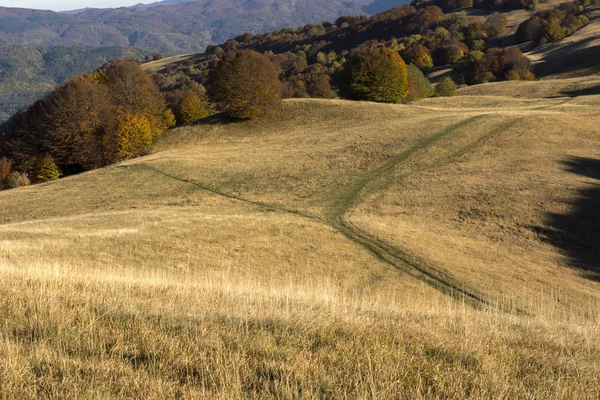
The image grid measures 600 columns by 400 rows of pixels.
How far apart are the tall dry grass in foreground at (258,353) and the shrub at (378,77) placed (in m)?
71.6

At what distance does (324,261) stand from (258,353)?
18467 mm

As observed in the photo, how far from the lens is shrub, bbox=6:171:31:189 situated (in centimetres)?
6586

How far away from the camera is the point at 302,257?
2452cm

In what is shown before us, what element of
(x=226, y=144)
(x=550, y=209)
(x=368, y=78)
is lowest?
(x=550, y=209)

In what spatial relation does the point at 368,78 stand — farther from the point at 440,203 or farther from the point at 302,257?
the point at 302,257

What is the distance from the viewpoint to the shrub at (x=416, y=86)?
81875 millimetres

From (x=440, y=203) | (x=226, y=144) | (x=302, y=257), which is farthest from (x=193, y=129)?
(x=302, y=257)

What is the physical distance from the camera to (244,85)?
70.1m

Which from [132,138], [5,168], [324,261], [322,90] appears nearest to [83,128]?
[132,138]

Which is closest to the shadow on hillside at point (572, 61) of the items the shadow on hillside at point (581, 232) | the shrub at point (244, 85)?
the shrub at point (244, 85)

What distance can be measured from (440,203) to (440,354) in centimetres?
2981

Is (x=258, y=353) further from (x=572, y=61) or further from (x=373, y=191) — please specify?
(x=572, y=61)

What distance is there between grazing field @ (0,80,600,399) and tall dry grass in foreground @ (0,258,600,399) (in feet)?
0.12

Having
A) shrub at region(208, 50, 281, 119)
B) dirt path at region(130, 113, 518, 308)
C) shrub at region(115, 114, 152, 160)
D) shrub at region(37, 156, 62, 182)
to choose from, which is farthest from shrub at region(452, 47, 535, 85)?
shrub at region(37, 156, 62, 182)
